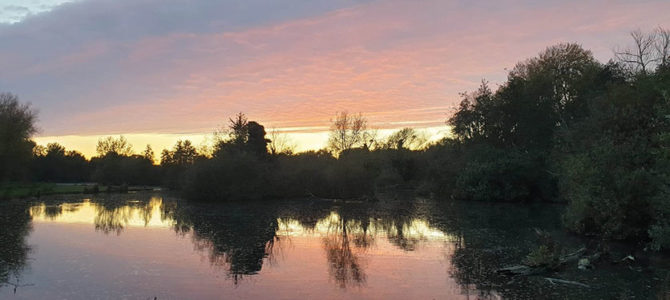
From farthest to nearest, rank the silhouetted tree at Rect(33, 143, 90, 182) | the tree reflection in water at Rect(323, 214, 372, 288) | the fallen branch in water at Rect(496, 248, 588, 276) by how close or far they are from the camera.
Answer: the silhouetted tree at Rect(33, 143, 90, 182), the tree reflection in water at Rect(323, 214, 372, 288), the fallen branch in water at Rect(496, 248, 588, 276)

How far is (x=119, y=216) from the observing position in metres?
25.9

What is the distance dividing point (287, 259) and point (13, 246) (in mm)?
9341

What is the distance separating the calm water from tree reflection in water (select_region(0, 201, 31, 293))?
0.14 ft

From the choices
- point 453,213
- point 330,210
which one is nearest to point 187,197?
point 330,210

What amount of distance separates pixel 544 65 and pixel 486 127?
7.15 meters

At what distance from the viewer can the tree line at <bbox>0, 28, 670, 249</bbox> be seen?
55.0ft

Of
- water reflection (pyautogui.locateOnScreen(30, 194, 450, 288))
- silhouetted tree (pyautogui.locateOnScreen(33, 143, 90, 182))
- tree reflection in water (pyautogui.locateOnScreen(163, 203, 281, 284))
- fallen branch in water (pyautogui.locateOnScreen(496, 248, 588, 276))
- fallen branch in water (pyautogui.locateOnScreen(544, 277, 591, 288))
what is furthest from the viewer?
silhouetted tree (pyautogui.locateOnScreen(33, 143, 90, 182))

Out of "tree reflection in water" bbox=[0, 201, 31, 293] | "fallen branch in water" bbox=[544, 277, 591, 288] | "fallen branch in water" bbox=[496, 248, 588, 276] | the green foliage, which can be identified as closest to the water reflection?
"tree reflection in water" bbox=[0, 201, 31, 293]

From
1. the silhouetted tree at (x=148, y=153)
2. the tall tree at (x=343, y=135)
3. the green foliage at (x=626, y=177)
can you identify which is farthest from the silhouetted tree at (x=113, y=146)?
the green foliage at (x=626, y=177)

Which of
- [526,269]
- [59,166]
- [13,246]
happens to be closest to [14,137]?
[59,166]

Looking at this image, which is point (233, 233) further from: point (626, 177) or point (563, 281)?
point (626, 177)

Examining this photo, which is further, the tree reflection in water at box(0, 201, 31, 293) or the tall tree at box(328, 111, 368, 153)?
the tall tree at box(328, 111, 368, 153)

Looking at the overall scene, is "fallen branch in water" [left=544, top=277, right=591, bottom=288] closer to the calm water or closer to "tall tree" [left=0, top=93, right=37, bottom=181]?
the calm water

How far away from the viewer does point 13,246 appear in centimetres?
1564
